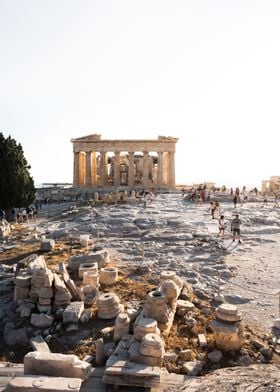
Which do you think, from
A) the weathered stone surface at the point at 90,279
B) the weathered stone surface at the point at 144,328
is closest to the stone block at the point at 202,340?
the weathered stone surface at the point at 144,328

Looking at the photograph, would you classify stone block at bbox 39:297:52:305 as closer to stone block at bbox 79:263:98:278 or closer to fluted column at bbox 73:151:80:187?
stone block at bbox 79:263:98:278

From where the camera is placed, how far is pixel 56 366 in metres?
8.90

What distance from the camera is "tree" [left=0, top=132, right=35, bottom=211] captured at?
115 ft

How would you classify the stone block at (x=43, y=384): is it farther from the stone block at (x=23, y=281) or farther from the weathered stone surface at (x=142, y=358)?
the stone block at (x=23, y=281)

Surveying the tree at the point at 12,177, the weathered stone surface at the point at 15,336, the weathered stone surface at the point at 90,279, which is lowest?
the weathered stone surface at the point at 15,336

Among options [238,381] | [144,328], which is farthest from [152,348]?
[238,381]

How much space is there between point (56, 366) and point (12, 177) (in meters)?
28.4

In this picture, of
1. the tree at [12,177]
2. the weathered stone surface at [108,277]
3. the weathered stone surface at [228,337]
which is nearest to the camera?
the weathered stone surface at [228,337]

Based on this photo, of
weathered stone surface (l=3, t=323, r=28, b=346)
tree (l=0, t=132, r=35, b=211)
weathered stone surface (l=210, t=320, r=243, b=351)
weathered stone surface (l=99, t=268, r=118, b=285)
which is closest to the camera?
weathered stone surface (l=210, t=320, r=243, b=351)

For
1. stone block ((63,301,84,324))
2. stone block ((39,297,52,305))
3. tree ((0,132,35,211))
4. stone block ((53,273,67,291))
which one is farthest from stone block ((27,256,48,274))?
tree ((0,132,35,211))

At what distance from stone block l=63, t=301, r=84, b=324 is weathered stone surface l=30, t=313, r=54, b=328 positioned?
1.63 feet

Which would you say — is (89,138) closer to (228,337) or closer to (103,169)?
(103,169)

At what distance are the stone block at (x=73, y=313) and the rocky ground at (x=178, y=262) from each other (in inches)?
14.6

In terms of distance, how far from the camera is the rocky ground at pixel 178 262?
438 inches
